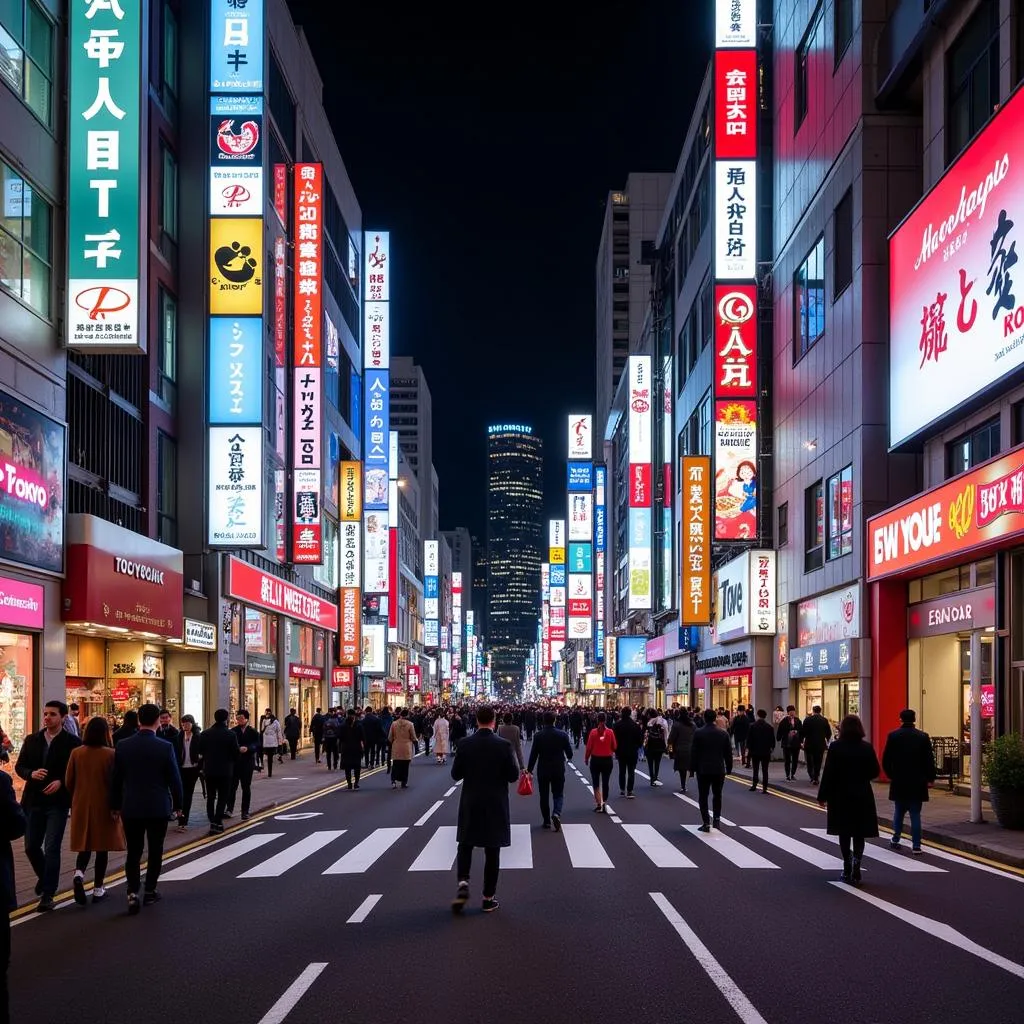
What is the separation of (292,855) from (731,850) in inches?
220

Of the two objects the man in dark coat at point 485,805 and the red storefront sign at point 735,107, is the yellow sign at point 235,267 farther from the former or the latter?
the man in dark coat at point 485,805

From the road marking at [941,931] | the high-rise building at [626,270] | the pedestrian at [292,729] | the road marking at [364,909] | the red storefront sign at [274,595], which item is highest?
the high-rise building at [626,270]

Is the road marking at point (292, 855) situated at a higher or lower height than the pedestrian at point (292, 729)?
higher

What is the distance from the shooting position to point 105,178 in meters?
23.6

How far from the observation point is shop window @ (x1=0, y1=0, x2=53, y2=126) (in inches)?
854

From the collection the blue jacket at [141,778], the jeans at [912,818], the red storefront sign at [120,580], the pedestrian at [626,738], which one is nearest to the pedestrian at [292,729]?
the red storefront sign at [120,580]

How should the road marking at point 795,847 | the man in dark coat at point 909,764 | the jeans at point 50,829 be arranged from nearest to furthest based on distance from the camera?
the jeans at point 50,829 < the road marking at point 795,847 < the man in dark coat at point 909,764

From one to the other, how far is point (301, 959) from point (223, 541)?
25.3 meters

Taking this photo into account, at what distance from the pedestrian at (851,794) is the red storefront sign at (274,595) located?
24996 millimetres

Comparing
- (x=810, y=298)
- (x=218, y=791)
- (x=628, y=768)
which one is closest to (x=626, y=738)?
(x=628, y=768)

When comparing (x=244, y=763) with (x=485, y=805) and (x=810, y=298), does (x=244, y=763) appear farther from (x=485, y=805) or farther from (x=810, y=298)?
(x=810, y=298)

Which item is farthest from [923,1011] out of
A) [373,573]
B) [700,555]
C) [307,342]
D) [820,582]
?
[373,573]

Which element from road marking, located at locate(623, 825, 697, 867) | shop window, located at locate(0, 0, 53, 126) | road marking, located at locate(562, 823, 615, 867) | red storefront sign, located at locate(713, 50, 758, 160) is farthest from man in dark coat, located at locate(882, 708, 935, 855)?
red storefront sign, located at locate(713, 50, 758, 160)

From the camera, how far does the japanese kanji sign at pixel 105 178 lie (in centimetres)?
2355
